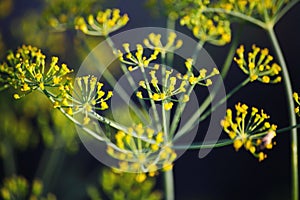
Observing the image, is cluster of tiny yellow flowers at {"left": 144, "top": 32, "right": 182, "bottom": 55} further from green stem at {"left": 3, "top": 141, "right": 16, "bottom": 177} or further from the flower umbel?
green stem at {"left": 3, "top": 141, "right": 16, "bottom": 177}

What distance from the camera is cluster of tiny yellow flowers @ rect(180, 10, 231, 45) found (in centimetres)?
234

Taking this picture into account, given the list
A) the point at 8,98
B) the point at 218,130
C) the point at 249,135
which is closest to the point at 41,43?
the point at 8,98

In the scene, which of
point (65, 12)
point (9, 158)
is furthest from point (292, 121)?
point (9, 158)

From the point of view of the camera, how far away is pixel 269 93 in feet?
16.1

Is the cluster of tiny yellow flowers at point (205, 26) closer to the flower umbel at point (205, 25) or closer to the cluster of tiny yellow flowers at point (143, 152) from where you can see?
the flower umbel at point (205, 25)

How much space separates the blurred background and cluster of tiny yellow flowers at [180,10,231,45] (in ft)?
3.25

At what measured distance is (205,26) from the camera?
2.40 m

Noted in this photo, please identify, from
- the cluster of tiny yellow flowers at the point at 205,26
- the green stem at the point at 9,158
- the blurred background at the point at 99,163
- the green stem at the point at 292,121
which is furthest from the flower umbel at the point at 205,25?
the green stem at the point at 9,158

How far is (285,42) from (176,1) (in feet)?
9.55

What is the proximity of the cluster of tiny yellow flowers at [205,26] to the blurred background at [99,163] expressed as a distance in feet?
3.25

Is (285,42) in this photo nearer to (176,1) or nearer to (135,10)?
(135,10)

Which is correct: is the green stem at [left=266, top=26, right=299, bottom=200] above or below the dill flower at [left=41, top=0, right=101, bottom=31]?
below

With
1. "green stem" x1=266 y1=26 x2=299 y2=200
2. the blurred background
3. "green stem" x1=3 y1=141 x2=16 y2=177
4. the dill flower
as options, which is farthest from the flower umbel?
"green stem" x1=3 y1=141 x2=16 y2=177

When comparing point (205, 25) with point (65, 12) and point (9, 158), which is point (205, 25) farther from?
point (9, 158)
